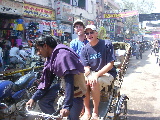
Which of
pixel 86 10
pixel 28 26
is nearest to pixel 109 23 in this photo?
pixel 86 10

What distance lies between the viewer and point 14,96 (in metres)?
4.04

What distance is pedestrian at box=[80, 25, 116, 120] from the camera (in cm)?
317

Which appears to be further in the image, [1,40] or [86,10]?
[86,10]

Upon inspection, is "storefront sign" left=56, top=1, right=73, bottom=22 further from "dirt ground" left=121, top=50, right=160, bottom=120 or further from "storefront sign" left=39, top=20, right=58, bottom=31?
"dirt ground" left=121, top=50, right=160, bottom=120

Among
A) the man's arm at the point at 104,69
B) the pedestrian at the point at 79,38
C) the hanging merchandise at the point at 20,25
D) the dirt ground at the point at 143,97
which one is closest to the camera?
the man's arm at the point at 104,69

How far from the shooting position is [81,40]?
13.9ft

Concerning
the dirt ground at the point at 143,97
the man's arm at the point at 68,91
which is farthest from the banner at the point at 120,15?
the man's arm at the point at 68,91

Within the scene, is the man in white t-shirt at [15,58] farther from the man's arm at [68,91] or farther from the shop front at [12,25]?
the man's arm at [68,91]

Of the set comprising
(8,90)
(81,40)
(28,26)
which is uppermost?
(28,26)

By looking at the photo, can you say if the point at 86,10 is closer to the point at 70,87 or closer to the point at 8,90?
the point at 8,90

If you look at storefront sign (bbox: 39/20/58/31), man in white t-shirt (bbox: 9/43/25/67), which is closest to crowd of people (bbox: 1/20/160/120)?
man in white t-shirt (bbox: 9/43/25/67)

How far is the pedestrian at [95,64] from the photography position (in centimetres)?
317

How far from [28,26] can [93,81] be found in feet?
26.2

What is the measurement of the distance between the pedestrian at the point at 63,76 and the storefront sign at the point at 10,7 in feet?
24.4
